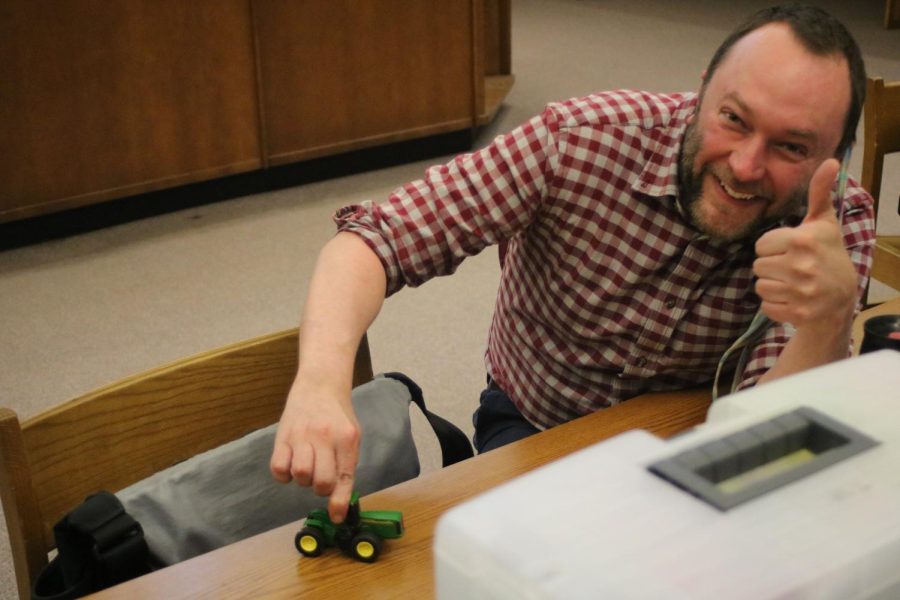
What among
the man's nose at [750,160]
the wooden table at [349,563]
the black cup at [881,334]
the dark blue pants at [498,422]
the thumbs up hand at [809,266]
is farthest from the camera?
the dark blue pants at [498,422]

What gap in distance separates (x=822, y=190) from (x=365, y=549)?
0.53 metres

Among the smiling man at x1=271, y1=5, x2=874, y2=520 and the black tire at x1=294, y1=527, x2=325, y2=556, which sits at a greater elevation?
the smiling man at x1=271, y1=5, x2=874, y2=520

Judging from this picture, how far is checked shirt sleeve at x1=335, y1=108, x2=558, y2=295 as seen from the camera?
1341mm

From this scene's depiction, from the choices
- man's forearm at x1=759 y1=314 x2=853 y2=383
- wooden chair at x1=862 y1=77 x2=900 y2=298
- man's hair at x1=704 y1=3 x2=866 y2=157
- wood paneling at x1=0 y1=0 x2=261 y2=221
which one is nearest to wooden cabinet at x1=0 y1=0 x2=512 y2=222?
wood paneling at x1=0 y1=0 x2=261 y2=221

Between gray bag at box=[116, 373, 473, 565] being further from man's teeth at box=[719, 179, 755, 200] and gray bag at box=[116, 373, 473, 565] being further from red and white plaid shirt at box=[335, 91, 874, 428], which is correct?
man's teeth at box=[719, 179, 755, 200]

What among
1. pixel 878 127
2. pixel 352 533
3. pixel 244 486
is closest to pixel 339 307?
pixel 244 486

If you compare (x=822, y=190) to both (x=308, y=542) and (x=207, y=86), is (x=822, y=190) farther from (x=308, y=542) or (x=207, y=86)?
(x=207, y=86)

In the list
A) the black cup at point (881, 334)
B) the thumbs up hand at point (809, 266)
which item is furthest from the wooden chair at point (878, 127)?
the thumbs up hand at point (809, 266)

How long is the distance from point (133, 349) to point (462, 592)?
2.46 metres

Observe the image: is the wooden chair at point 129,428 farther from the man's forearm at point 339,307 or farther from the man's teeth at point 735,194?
the man's teeth at point 735,194

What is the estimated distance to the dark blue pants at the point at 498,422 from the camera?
157 cm

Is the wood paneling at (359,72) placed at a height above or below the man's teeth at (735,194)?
below

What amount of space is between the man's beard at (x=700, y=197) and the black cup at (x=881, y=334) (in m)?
0.19

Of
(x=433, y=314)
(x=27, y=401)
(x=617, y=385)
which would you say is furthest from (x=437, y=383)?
(x=617, y=385)
